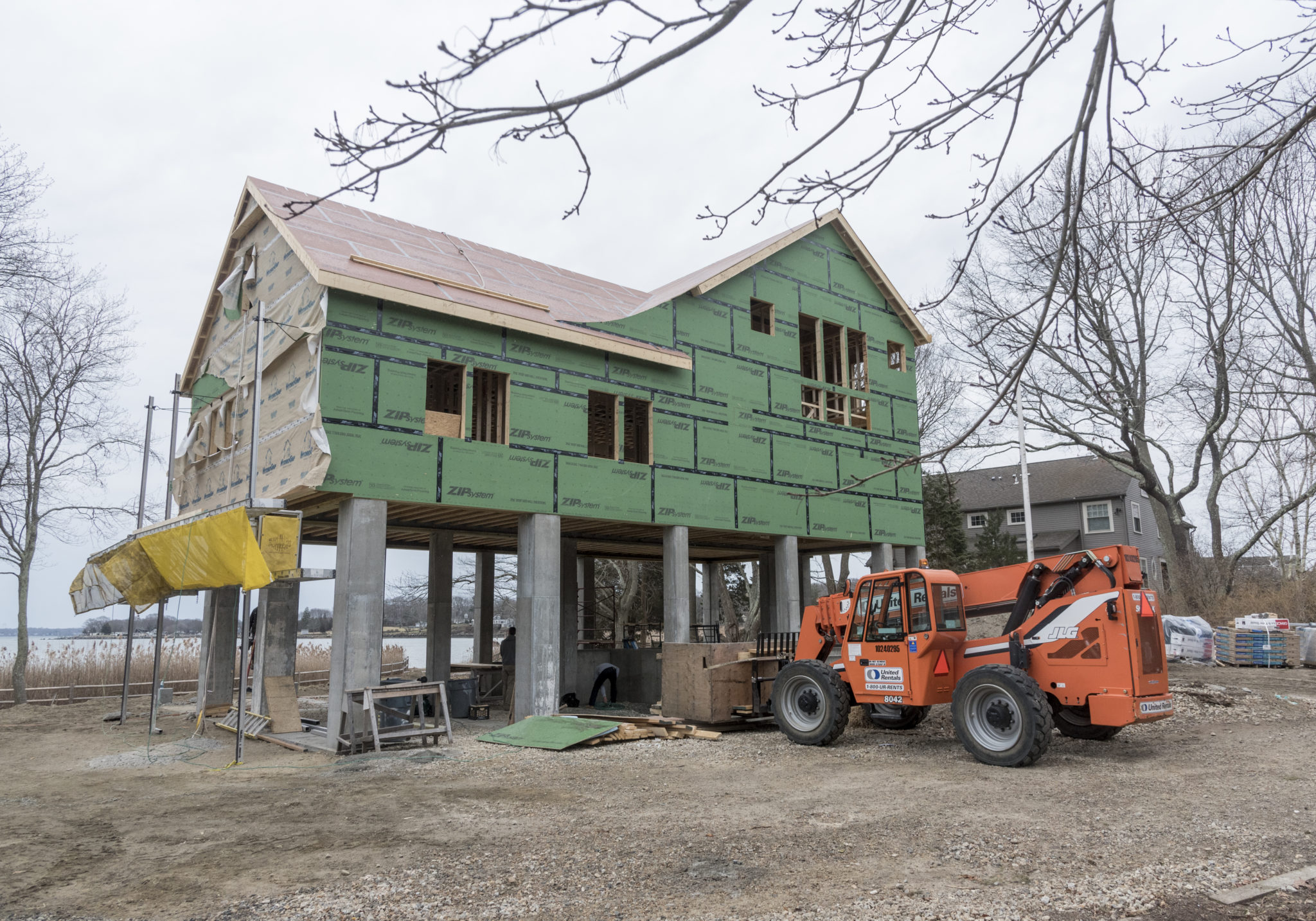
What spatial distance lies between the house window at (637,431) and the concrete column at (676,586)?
1796mm

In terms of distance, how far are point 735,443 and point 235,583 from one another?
11.2 metres

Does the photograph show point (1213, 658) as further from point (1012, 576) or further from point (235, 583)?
point (235, 583)

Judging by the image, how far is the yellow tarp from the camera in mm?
12273

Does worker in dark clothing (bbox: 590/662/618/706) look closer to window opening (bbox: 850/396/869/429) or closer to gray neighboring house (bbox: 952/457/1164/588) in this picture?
window opening (bbox: 850/396/869/429)

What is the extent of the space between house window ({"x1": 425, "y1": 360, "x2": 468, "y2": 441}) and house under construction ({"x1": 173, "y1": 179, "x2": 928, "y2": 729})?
6cm

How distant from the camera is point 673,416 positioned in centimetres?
1925

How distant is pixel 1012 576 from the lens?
12469 millimetres

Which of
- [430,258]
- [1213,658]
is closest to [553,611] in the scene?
[430,258]

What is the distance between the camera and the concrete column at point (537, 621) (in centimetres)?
1612

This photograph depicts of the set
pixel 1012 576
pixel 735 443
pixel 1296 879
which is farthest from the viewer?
pixel 735 443

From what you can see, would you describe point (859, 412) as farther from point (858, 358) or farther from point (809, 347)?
point (809, 347)

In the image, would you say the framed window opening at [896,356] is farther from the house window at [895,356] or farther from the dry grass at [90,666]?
the dry grass at [90,666]

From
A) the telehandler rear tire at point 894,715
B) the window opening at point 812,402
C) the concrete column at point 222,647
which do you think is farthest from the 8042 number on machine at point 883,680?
the concrete column at point 222,647

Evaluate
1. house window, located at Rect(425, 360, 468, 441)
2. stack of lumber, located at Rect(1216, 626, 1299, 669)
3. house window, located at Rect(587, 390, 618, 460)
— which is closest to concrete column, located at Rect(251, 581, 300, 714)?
house window, located at Rect(425, 360, 468, 441)
